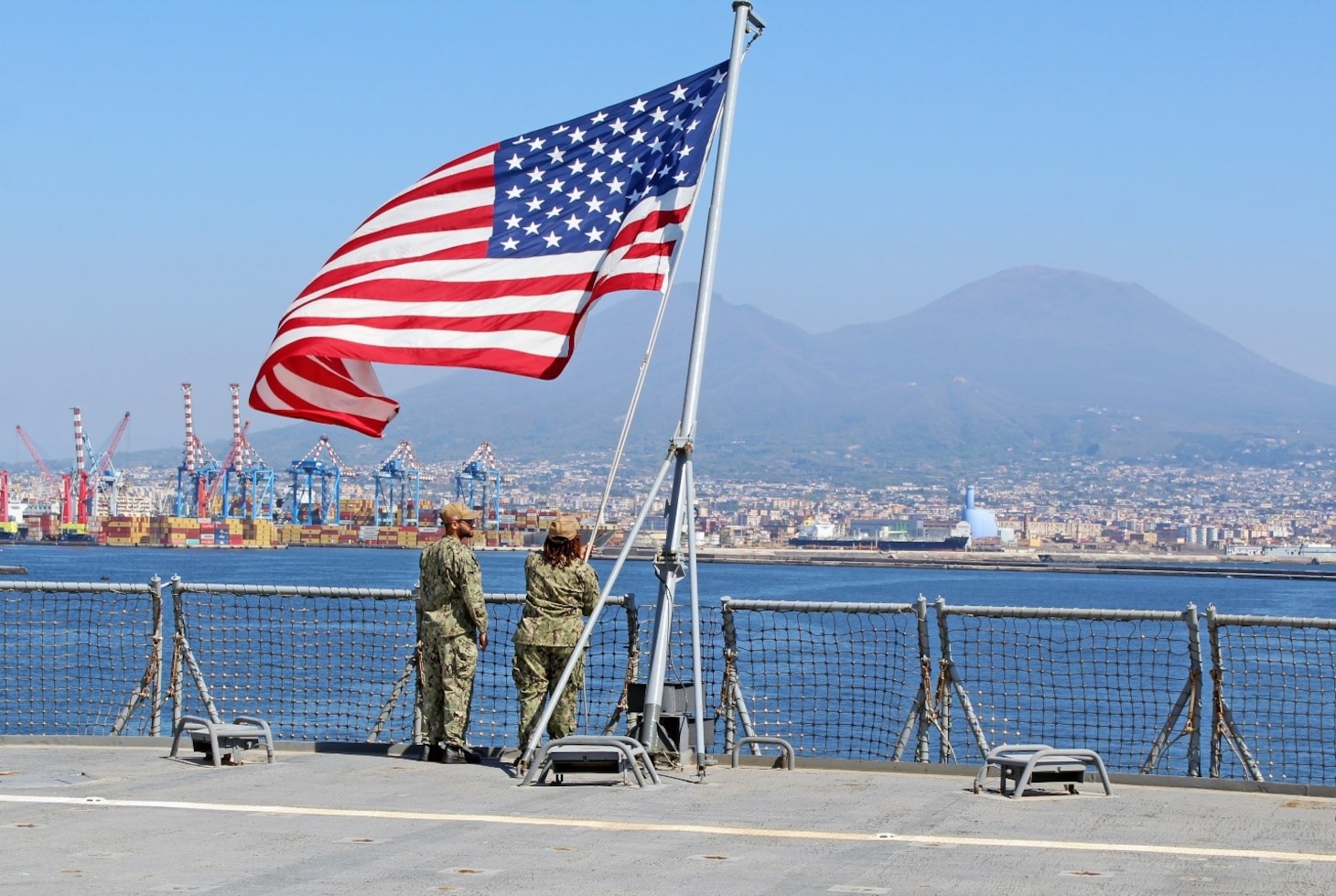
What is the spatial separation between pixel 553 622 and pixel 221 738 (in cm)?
222

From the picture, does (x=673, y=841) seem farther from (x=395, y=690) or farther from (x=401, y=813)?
(x=395, y=690)

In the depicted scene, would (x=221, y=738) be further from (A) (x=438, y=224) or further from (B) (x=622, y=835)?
(B) (x=622, y=835)

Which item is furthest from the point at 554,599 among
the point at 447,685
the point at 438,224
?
the point at 438,224

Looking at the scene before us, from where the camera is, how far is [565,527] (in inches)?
422

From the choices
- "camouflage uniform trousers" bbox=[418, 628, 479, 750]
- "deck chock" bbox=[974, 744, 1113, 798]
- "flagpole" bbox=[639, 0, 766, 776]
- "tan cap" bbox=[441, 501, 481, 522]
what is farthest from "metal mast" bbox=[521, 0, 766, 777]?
"deck chock" bbox=[974, 744, 1113, 798]

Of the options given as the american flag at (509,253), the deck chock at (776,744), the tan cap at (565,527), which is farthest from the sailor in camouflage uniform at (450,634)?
the deck chock at (776,744)

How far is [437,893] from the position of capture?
6875mm

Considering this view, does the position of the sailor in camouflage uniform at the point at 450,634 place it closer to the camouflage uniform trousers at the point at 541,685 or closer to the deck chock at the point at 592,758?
the camouflage uniform trousers at the point at 541,685

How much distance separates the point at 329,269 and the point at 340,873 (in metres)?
4.76

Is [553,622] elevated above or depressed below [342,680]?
above

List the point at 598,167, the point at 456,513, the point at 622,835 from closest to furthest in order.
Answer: the point at 622,835 < the point at 598,167 < the point at 456,513

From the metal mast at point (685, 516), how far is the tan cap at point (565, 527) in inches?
17.0

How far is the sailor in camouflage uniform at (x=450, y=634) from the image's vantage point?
1105cm

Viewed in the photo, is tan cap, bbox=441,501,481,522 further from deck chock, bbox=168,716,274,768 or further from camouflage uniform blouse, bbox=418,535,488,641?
deck chock, bbox=168,716,274,768
